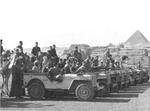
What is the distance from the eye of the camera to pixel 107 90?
1762cm

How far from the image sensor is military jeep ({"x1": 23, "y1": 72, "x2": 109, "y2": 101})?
1580 cm

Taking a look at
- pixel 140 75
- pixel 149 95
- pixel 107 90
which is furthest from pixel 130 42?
pixel 149 95

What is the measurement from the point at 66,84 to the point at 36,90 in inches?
50.6

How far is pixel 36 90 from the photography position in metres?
16.4

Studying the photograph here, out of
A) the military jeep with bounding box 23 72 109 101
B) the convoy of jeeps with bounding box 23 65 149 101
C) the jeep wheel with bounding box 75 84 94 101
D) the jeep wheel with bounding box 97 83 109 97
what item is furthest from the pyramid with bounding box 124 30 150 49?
the jeep wheel with bounding box 75 84 94 101

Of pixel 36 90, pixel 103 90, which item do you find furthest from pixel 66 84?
pixel 103 90

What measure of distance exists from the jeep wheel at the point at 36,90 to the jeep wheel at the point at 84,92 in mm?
1453

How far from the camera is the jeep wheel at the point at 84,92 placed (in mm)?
15773

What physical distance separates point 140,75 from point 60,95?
37.1 ft

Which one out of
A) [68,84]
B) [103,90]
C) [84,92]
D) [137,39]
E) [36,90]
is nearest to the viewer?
[84,92]

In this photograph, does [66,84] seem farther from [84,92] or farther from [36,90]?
[36,90]

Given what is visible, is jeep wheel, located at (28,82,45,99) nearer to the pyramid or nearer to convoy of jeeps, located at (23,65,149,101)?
convoy of jeeps, located at (23,65,149,101)

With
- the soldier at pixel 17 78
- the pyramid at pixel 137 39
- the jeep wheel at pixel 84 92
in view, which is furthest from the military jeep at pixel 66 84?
the pyramid at pixel 137 39

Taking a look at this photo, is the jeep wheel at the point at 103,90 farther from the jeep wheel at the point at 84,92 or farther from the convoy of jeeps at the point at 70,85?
the jeep wheel at the point at 84,92
